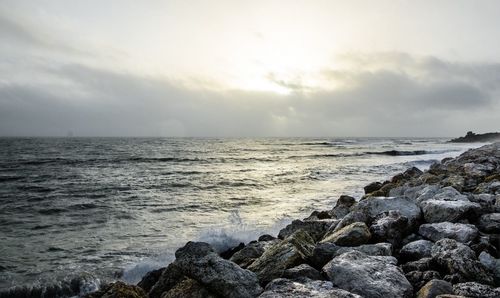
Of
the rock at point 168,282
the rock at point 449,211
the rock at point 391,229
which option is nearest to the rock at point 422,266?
the rock at point 391,229

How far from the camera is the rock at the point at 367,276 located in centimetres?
418

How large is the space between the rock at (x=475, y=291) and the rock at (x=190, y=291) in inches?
109

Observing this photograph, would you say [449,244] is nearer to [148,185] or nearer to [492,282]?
[492,282]

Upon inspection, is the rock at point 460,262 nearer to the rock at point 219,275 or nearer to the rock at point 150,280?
the rock at point 219,275

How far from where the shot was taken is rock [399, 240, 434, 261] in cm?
564

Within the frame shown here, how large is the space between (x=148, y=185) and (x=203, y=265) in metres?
19.2

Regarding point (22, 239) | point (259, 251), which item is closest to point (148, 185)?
point (22, 239)

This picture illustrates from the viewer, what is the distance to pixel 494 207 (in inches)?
309

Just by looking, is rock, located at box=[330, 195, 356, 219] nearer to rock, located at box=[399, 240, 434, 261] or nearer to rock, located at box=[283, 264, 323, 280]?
rock, located at box=[399, 240, 434, 261]

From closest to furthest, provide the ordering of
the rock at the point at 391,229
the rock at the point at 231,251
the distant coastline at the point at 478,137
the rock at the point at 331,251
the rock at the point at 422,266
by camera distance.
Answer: the rock at the point at 422,266
the rock at the point at 331,251
the rock at the point at 391,229
the rock at the point at 231,251
the distant coastline at the point at 478,137

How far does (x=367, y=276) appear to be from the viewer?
174 inches

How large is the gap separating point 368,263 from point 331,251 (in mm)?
920

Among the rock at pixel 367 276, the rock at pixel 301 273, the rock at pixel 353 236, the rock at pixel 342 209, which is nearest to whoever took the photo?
the rock at pixel 367 276

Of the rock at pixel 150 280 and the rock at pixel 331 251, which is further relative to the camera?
the rock at pixel 150 280
